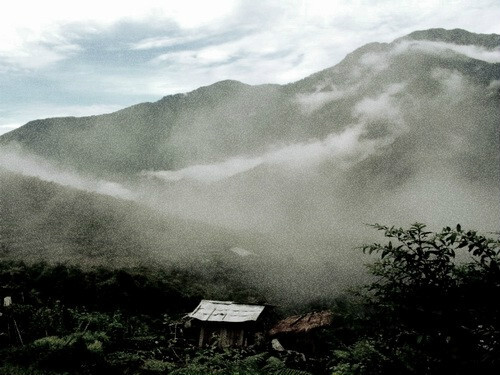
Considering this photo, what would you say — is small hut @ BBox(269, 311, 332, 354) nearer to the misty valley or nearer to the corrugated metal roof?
the misty valley

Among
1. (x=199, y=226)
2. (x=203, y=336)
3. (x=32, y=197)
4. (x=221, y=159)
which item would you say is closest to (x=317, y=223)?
(x=199, y=226)

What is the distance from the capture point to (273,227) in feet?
186

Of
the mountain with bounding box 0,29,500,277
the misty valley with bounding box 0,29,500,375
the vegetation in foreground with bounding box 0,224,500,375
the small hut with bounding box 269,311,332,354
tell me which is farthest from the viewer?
the mountain with bounding box 0,29,500,277

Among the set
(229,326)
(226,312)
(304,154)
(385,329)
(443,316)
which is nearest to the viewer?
(443,316)

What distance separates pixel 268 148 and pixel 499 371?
439 ft

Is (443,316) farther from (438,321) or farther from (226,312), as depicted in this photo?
(226,312)

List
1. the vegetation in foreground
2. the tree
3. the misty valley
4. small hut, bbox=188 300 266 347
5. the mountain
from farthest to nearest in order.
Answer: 1. the mountain
2. small hut, bbox=188 300 266 347
3. the misty valley
4. the vegetation in foreground
5. the tree

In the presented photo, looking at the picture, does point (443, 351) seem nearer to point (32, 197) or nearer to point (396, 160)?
point (32, 197)

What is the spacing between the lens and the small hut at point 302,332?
14.6 m

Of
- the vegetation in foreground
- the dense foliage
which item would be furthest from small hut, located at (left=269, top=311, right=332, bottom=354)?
the dense foliage

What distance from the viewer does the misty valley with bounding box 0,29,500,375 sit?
321 cm

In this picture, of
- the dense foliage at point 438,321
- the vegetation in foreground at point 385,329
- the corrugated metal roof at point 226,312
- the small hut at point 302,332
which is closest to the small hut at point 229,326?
the corrugated metal roof at point 226,312

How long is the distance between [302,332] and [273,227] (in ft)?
138

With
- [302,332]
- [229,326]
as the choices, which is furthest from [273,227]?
[302,332]
